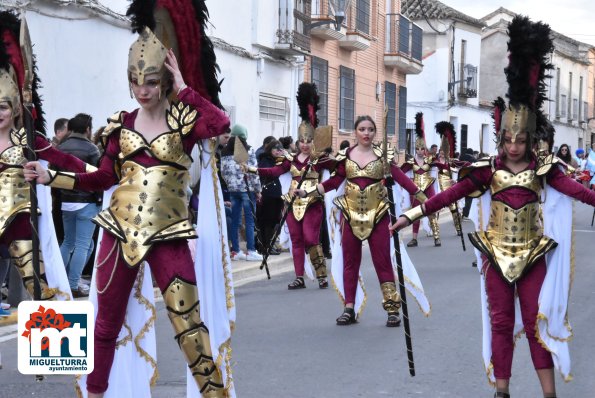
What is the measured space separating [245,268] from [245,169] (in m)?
3.10

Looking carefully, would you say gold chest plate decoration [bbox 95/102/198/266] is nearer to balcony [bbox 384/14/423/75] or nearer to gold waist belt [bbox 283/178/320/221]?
gold waist belt [bbox 283/178/320/221]

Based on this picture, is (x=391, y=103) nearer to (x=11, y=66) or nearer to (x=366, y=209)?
(x=366, y=209)

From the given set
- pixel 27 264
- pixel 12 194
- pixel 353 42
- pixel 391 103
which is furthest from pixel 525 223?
pixel 391 103

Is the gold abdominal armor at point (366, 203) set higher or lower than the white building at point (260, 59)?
lower

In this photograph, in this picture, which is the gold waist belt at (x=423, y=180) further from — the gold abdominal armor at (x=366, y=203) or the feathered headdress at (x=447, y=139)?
the gold abdominal armor at (x=366, y=203)

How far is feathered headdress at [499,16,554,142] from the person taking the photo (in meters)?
6.46

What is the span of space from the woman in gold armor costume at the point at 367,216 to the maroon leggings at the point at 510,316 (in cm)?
329

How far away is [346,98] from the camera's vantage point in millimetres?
29297

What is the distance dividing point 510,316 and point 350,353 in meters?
2.28

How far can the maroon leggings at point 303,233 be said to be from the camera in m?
12.7

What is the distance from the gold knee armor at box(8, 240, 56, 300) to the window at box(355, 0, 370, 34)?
2249 centimetres

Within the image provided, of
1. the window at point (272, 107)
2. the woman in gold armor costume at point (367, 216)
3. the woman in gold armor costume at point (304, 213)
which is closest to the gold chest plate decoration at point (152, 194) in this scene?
the woman in gold armor costume at point (367, 216)

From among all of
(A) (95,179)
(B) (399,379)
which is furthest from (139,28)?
(B) (399,379)

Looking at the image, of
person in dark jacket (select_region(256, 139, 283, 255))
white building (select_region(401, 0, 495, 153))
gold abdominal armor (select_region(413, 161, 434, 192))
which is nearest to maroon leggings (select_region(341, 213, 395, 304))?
person in dark jacket (select_region(256, 139, 283, 255))
